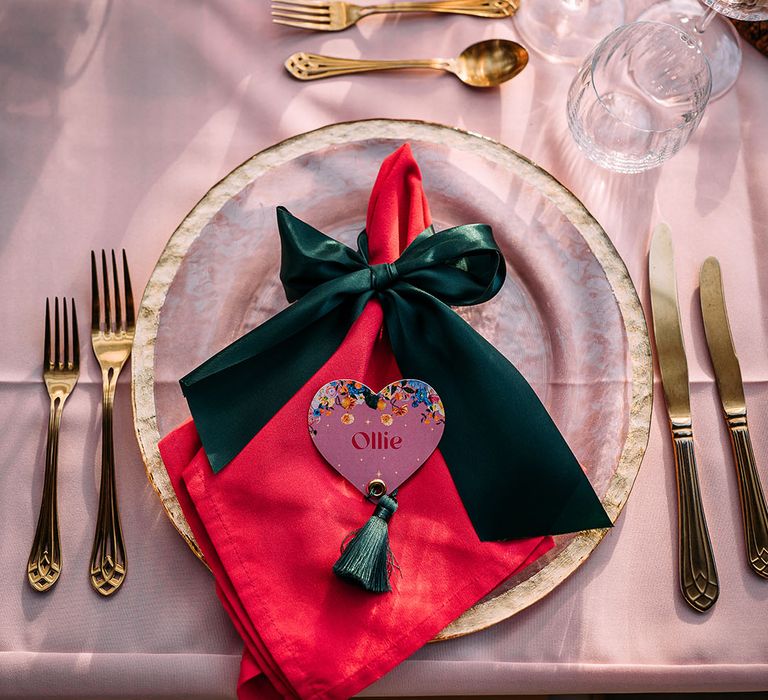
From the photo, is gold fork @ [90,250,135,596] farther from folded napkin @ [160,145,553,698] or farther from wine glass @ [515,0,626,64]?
wine glass @ [515,0,626,64]

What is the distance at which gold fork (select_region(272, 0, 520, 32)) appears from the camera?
0.80 m

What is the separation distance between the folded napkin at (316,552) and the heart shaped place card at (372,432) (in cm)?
1

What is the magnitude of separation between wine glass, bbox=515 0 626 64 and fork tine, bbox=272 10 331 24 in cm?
24

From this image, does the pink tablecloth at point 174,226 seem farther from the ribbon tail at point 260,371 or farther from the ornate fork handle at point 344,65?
the ribbon tail at point 260,371

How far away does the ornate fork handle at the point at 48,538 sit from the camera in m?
0.60

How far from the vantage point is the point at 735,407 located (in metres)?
0.69

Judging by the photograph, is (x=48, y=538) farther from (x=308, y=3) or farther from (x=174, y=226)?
(x=308, y=3)

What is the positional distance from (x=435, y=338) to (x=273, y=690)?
335 mm

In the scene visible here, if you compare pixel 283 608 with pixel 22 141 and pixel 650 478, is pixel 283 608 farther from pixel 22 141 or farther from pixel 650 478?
pixel 22 141

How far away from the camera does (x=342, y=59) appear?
799mm

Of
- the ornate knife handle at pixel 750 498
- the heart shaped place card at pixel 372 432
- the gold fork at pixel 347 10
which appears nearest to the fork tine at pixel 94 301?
the heart shaped place card at pixel 372 432

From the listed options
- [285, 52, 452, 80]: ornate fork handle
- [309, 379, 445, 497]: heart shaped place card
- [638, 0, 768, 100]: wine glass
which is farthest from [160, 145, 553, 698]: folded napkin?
[638, 0, 768, 100]: wine glass

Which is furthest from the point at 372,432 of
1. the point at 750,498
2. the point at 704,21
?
the point at 704,21

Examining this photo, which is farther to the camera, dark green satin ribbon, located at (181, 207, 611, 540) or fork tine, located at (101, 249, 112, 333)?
fork tine, located at (101, 249, 112, 333)
